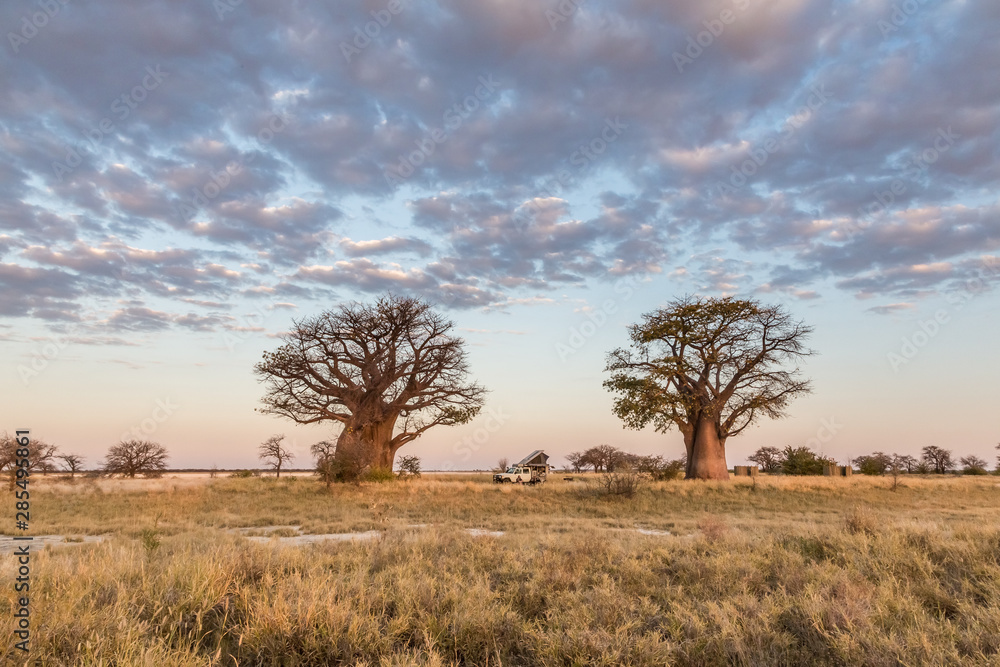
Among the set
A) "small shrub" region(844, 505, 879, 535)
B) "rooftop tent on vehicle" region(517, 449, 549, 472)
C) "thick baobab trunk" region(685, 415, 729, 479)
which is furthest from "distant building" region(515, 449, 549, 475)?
"small shrub" region(844, 505, 879, 535)

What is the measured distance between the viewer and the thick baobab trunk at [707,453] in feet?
109

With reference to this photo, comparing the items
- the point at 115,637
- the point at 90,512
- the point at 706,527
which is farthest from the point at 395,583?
the point at 90,512

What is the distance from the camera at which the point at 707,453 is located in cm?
3338

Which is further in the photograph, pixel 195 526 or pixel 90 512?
pixel 90 512

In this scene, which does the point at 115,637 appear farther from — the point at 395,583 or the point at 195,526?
the point at 195,526

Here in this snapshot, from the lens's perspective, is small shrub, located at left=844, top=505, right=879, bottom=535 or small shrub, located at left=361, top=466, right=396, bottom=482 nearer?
small shrub, located at left=844, top=505, right=879, bottom=535

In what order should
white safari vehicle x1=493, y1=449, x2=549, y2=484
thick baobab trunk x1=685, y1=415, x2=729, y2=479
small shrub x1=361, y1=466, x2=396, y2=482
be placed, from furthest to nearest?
white safari vehicle x1=493, y1=449, x2=549, y2=484, thick baobab trunk x1=685, y1=415, x2=729, y2=479, small shrub x1=361, y1=466, x2=396, y2=482

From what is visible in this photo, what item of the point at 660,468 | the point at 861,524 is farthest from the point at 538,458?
the point at 861,524

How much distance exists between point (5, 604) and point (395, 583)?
376cm

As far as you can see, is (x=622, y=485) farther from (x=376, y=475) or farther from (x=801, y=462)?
(x=801, y=462)

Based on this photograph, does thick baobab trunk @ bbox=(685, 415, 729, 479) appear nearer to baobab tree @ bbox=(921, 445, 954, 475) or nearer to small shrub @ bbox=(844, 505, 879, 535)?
small shrub @ bbox=(844, 505, 879, 535)

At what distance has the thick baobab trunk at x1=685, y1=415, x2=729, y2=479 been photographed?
33125mm

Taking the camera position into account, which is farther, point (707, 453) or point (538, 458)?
point (538, 458)

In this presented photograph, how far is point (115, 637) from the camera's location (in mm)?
4824
